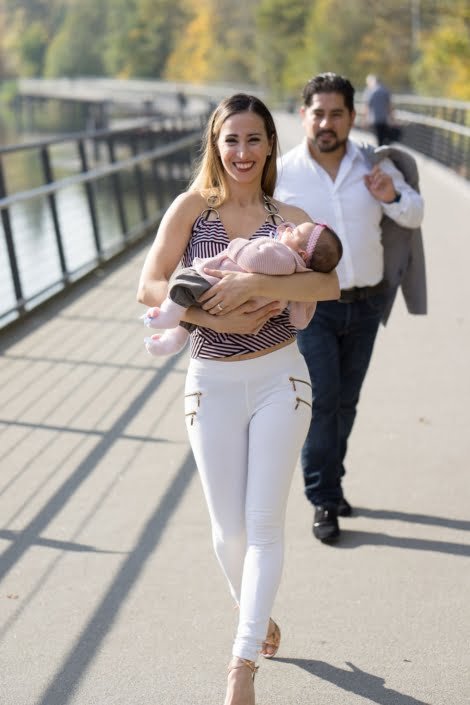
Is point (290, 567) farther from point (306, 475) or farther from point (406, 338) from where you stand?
point (406, 338)

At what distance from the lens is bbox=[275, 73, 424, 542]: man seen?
13.1 ft

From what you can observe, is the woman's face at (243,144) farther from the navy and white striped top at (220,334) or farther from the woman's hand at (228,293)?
the woman's hand at (228,293)

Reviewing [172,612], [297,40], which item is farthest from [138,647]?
[297,40]

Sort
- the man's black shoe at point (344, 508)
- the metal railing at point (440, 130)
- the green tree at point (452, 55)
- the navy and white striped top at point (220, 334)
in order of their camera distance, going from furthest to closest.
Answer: the green tree at point (452, 55) < the metal railing at point (440, 130) < the man's black shoe at point (344, 508) < the navy and white striped top at point (220, 334)

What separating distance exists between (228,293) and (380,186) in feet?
4.40

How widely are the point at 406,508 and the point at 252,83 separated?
313 feet

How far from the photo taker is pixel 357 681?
3.15 meters

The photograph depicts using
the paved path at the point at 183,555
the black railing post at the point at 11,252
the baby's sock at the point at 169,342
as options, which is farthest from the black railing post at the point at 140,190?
the baby's sock at the point at 169,342

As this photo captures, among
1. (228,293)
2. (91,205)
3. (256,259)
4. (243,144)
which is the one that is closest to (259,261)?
(256,259)

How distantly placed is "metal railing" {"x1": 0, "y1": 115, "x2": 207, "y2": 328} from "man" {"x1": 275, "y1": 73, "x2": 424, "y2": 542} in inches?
58.6

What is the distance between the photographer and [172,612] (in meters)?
3.61

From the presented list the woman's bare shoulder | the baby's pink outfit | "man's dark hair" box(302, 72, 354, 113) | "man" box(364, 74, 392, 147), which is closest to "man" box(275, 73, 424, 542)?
"man's dark hair" box(302, 72, 354, 113)

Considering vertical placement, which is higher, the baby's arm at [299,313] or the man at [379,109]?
the baby's arm at [299,313]

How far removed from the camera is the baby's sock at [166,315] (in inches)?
116
